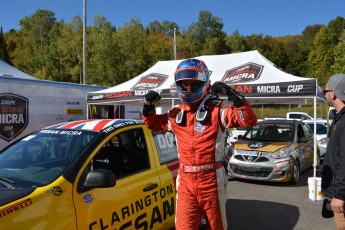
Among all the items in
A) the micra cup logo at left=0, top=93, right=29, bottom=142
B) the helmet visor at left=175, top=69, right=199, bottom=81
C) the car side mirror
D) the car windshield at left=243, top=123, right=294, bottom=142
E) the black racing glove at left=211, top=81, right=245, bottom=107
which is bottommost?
the car windshield at left=243, top=123, right=294, bottom=142

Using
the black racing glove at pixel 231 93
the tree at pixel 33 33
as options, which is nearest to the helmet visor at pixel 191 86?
the black racing glove at pixel 231 93

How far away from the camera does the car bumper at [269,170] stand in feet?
25.8

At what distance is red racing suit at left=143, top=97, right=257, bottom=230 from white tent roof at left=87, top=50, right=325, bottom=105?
16.2ft

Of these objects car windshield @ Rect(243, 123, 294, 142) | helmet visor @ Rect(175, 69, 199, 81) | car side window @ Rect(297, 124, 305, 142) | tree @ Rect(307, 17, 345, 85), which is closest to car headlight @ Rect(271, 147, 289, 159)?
car windshield @ Rect(243, 123, 294, 142)

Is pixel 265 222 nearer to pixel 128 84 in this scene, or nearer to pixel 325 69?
pixel 128 84

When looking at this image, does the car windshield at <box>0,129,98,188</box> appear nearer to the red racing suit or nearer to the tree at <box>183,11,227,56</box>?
the red racing suit

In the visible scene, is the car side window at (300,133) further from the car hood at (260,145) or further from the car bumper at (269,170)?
the car bumper at (269,170)

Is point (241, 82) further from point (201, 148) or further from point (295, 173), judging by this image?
point (201, 148)

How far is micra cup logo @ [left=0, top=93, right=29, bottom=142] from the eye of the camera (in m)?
8.05

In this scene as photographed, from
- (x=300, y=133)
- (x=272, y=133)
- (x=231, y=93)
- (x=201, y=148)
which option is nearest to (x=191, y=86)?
(x=231, y=93)

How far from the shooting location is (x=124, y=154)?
411 centimetres

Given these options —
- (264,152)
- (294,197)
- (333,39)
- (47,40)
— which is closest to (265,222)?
(294,197)

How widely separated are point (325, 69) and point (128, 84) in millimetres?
50345

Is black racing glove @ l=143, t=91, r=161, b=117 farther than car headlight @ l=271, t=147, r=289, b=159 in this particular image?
No
